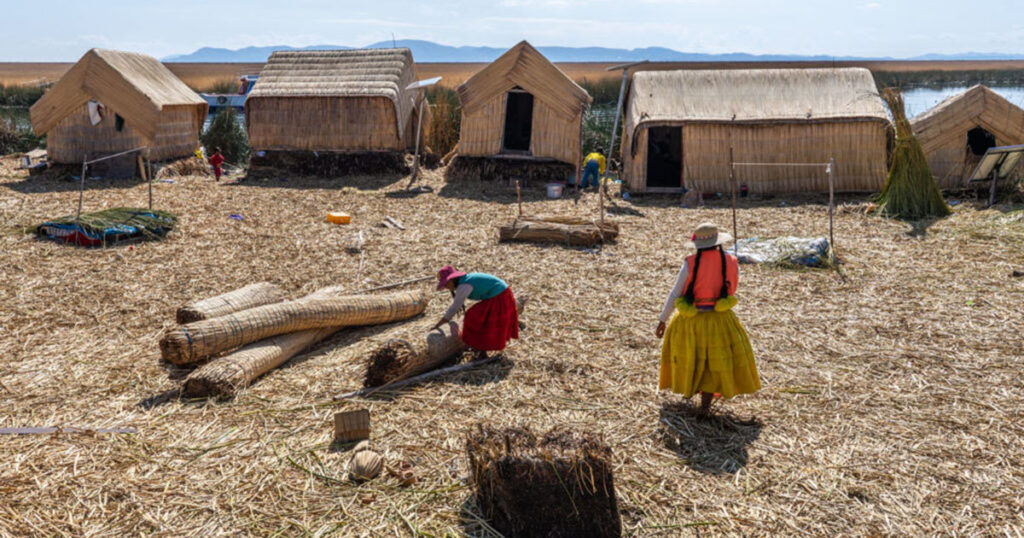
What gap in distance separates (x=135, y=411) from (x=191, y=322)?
1.06m

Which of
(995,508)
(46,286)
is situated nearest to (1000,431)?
(995,508)

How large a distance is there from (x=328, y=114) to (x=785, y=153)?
9.45m

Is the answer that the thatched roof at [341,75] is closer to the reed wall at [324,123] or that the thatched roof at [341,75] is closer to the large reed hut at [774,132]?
the reed wall at [324,123]

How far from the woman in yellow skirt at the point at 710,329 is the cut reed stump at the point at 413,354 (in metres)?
1.80

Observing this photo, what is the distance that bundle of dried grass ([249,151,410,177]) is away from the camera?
15.9 metres

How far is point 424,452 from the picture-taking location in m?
4.20

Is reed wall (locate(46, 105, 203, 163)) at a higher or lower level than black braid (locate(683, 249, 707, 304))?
higher

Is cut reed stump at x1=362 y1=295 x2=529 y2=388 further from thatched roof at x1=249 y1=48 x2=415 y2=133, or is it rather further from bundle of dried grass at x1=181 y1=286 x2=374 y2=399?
thatched roof at x1=249 y1=48 x2=415 y2=133

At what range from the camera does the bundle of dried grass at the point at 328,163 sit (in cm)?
1585

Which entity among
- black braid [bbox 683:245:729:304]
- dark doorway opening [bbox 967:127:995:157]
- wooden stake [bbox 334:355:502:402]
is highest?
dark doorway opening [bbox 967:127:995:157]

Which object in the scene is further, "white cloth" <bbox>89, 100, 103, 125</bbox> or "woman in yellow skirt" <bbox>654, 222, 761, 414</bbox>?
"white cloth" <bbox>89, 100, 103, 125</bbox>

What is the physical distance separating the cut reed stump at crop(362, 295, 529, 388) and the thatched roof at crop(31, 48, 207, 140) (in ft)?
37.6

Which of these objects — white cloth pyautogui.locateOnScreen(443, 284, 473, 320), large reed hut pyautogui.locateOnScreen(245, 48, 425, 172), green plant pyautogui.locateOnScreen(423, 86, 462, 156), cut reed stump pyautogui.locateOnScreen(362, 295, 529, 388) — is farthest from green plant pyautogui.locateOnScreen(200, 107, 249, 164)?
white cloth pyautogui.locateOnScreen(443, 284, 473, 320)

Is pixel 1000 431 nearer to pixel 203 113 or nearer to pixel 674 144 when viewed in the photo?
pixel 674 144
